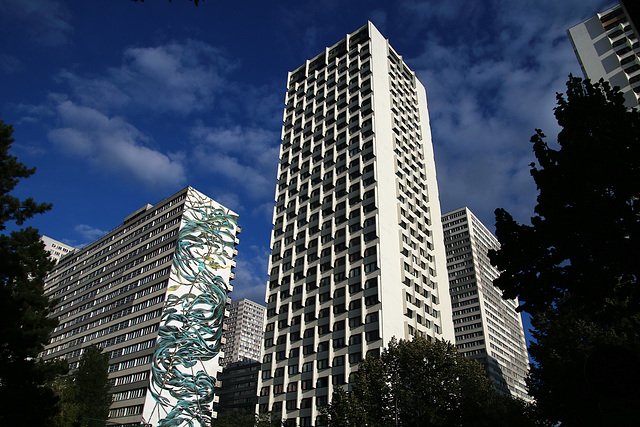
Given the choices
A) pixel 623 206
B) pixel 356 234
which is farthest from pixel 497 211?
pixel 356 234

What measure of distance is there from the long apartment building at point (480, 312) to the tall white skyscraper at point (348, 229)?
188ft

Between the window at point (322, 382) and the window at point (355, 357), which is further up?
the window at point (355, 357)

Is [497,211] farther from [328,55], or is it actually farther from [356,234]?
[328,55]

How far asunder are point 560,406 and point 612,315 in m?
17.4

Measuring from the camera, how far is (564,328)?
33.8m

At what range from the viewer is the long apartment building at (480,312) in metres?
118

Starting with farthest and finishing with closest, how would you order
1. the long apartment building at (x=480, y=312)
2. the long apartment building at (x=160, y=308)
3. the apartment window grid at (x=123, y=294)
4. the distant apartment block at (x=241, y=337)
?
the distant apartment block at (x=241, y=337) < the long apartment building at (x=480, y=312) < the apartment window grid at (x=123, y=294) < the long apartment building at (x=160, y=308)

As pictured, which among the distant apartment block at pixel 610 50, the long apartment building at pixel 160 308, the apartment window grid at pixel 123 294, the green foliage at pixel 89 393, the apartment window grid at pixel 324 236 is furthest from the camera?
the apartment window grid at pixel 123 294

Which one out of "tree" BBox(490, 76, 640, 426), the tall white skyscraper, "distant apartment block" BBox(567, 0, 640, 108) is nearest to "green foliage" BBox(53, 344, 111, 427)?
the tall white skyscraper

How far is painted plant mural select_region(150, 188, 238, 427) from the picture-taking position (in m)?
68.4

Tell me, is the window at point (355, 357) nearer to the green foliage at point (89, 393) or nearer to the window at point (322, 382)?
the window at point (322, 382)

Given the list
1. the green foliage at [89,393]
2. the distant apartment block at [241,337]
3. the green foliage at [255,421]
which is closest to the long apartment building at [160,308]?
the green foliage at [89,393]

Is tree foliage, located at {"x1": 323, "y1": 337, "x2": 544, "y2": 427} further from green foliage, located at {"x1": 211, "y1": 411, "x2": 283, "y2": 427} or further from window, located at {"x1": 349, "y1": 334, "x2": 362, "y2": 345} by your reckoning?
window, located at {"x1": 349, "y1": 334, "x2": 362, "y2": 345}

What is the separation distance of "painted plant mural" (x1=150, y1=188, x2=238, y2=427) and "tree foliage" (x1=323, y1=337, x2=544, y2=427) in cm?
3915
